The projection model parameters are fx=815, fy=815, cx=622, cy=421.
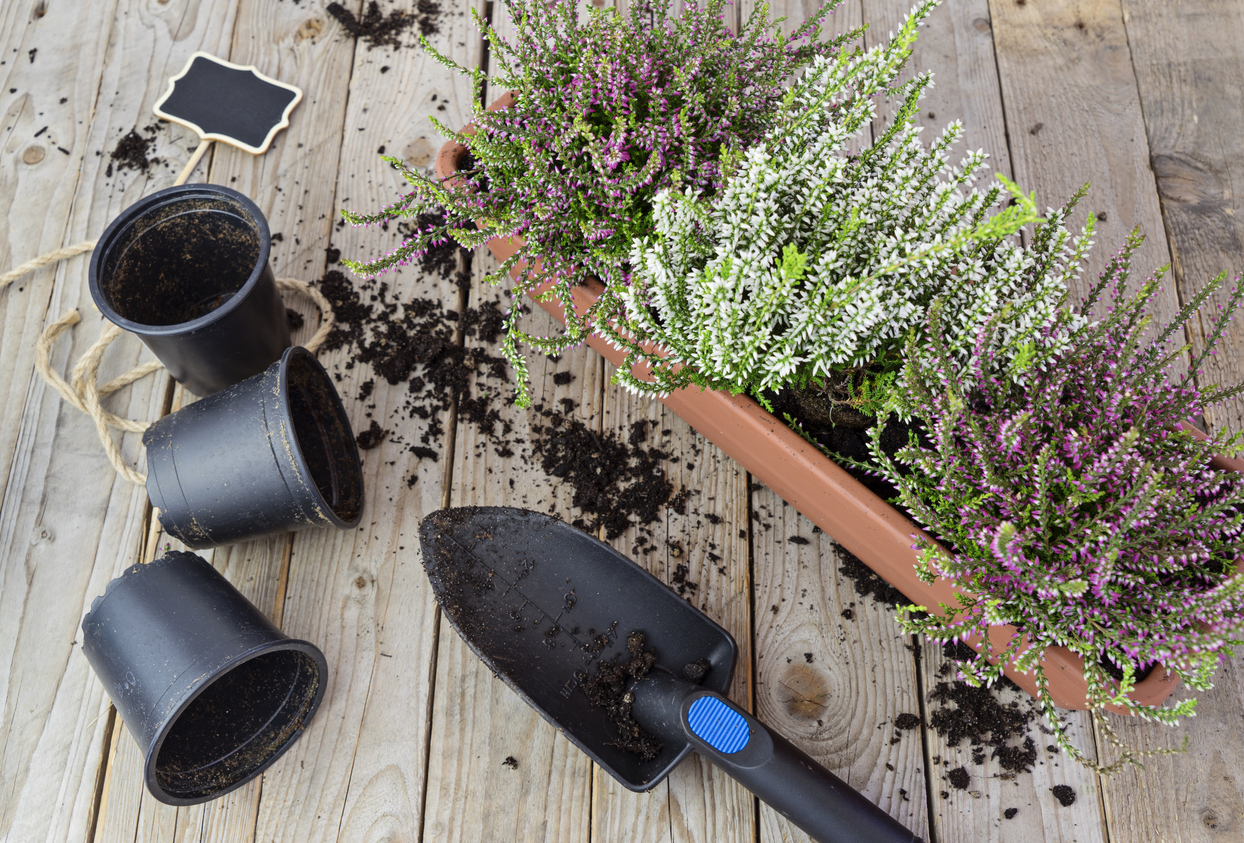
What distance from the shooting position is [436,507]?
139 centimetres

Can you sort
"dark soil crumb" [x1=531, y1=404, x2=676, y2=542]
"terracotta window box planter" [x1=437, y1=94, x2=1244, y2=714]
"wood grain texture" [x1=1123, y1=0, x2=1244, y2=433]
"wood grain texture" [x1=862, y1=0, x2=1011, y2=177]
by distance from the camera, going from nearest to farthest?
1. "terracotta window box planter" [x1=437, y1=94, x2=1244, y2=714]
2. "dark soil crumb" [x1=531, y1=404, x2=676, y2=542]
3. "wood grain texture" [x1=1123, y1=0, x2=1244, y2=433]
4. "wood grain texture" [x1=862, y1=0, x2=1011, y2=177]

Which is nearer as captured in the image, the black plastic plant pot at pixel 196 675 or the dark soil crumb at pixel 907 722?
the black plastic plant pot at pixel 196 675

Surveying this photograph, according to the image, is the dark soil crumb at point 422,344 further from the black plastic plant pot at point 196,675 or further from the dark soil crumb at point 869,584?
the dark soil crumb at point 869,584

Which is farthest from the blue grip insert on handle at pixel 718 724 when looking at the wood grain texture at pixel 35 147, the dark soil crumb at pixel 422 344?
the wood grain texture at pixel 35 147

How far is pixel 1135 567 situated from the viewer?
94cm

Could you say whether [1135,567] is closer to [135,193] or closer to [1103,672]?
[1103,672]

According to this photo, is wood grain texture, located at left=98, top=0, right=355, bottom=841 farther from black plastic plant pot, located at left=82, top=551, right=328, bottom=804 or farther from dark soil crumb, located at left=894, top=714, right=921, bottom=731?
dark soil crumb, located at left=894, top=714, right=921, bottom=731

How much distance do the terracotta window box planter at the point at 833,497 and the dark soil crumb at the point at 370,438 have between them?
387mm

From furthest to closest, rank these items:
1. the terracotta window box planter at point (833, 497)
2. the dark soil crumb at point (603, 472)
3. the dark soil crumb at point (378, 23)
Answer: the dark soil crumb at point (378, 23) < the dark soil crumb at point (603, 472) < the terracotta window box planter at point (833, 497)

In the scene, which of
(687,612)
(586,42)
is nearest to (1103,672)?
(687,612)

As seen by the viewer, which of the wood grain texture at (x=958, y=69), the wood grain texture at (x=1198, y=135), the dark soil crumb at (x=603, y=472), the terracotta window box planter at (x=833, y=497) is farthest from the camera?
the wood grain texture at (x=958, y=69)

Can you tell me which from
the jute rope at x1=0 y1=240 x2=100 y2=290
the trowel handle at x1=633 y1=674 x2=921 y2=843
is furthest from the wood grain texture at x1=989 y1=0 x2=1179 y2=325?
the jute rope at x1=0 y1=240 x2=100 y2=290

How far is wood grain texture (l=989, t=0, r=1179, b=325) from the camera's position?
1549mm

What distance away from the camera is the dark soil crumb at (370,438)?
142 cm
